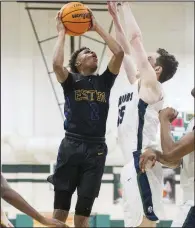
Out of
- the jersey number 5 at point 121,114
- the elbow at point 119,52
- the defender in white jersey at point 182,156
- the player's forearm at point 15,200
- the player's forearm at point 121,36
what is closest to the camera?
the player's forearm at point 15,200

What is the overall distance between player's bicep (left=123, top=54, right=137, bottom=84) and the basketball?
63cm

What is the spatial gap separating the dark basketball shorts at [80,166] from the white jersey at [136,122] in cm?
35

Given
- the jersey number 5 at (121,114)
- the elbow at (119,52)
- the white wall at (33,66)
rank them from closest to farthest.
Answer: the elbow at (119,52)
the jersey number 5 at (121,114)
the white wall at (33,66)

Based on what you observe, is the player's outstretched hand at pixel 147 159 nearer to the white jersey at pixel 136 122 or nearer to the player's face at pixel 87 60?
the white jersey at pixel 136 122

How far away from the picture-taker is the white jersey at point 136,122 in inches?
175

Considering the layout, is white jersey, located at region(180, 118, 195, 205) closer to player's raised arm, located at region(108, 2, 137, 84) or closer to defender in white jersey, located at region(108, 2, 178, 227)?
defender in white jersey, located at region(108, 2, 178, 227)

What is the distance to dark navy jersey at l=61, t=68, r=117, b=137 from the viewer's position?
4180 mm

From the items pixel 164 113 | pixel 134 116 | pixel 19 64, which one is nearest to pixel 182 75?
pixel 19 64

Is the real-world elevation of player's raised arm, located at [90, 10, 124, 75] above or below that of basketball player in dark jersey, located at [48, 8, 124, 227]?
above

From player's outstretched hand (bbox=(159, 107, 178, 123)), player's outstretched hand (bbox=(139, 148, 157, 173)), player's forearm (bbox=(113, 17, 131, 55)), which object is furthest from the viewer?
player's forearm (bbox=(113, 17, 131, 55))

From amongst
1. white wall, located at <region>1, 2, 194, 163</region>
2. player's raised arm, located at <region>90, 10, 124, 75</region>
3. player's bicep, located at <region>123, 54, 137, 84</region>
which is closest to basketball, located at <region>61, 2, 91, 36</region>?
player's raised arm, located at <region>90, 10, 124, 75</region>

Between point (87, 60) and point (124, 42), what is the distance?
0.37 metres

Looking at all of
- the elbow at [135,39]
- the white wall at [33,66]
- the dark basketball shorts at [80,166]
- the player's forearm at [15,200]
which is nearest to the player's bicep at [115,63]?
the elbow at [135,39]

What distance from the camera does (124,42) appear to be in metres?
4.49
